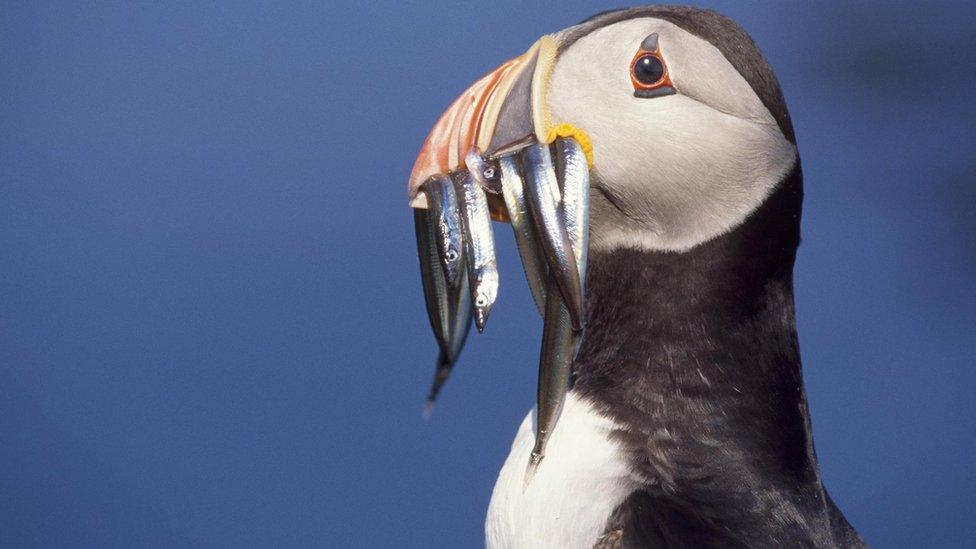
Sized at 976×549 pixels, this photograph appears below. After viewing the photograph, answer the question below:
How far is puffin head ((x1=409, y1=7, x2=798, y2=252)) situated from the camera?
1.00 metres

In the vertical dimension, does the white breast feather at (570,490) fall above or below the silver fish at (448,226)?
below

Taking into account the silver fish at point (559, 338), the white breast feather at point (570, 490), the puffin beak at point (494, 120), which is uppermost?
the puffin beak at point (494, 120)

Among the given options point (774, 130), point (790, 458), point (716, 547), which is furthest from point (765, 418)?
point (774, 130)

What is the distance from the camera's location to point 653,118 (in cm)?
100

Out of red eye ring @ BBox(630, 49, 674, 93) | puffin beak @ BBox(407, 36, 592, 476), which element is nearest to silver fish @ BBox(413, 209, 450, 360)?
puffin beak @ BBox(407, 36, 592, 476)

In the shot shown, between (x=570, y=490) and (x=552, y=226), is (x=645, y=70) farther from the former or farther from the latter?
(x=570, y=490)

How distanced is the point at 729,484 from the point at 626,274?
0.72 feet

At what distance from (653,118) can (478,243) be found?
0.62ft

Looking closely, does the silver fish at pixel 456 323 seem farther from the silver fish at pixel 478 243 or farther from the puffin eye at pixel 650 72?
the puffin eye at pixel 650 72

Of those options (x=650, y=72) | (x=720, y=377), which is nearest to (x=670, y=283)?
(x=720, y=377)

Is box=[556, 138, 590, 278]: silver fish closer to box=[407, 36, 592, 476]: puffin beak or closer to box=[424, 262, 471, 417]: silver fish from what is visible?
box=[407, 36, 592, 476]: puffin beak

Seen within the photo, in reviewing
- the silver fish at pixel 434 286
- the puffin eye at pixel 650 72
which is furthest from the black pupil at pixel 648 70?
the silver fish at pixel 434 286

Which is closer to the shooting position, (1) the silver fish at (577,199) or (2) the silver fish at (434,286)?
(1) the silver fish at (577,199)

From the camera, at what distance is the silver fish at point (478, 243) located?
3.24 ft
